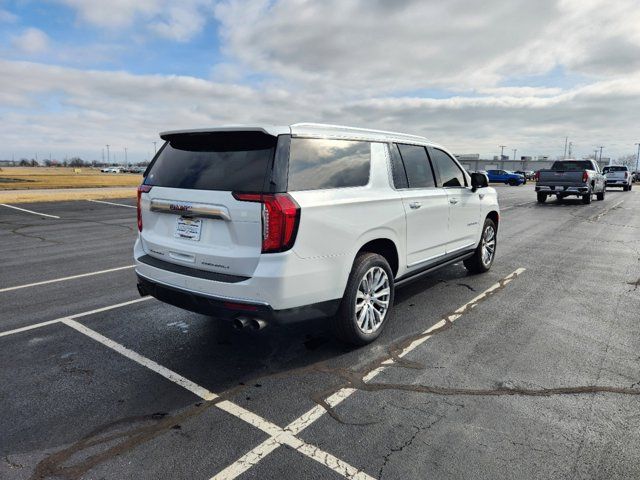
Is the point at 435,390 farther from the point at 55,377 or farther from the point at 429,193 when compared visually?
the point at 55,377

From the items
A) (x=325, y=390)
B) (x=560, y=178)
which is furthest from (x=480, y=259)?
(x=560, y=178)

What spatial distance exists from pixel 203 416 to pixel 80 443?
726mm

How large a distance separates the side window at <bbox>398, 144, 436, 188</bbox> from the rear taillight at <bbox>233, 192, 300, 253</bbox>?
1885 millimetres

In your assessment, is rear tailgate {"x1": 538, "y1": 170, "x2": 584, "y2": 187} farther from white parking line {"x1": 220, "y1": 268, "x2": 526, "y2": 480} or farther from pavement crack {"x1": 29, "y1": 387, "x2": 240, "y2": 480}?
pavement crack {"x1": 29, "y1": 387, "x2": 240, "y2": 480}

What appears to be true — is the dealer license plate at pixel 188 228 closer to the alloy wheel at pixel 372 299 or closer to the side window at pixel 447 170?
the alloy wheel at pixel 372 299

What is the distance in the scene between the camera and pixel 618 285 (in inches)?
250

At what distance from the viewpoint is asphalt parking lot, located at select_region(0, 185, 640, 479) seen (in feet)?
8.54

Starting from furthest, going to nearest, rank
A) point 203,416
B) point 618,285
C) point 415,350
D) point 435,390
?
point 618,285, point 415,350, point 435,390, point 203,416

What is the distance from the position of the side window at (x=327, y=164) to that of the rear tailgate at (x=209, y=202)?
0.74 ft

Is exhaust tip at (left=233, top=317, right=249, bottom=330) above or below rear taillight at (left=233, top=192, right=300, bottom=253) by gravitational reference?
below

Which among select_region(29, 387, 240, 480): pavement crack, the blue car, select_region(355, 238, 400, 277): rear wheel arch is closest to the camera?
select_region(29, 387, 240, 480): pavement crack

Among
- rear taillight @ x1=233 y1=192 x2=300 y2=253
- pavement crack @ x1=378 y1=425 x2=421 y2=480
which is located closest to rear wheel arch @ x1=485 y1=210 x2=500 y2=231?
rear taillight @ x1=233 y1=192 x2=300 y2=253

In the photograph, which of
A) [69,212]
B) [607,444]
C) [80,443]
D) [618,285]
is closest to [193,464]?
[80,443]

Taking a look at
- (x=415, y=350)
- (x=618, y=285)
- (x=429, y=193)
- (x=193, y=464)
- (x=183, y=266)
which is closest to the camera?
(x=193, y=464)
